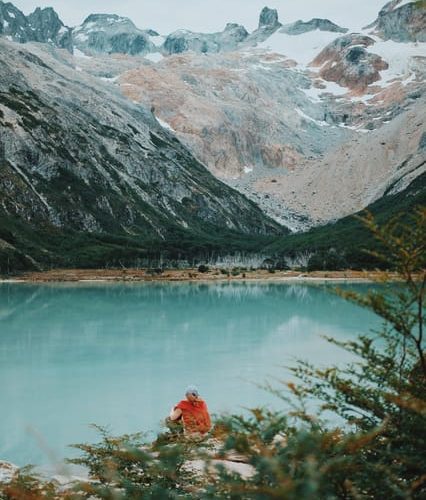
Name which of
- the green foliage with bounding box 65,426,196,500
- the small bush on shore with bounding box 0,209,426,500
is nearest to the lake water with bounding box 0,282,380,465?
the green foliage with bounding box 65,426,196,500

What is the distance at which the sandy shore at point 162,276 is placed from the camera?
124 metres

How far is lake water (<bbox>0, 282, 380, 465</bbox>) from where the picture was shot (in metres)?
27.4

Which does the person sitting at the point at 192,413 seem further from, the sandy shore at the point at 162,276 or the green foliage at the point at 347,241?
the green foliage at the point at 347,241

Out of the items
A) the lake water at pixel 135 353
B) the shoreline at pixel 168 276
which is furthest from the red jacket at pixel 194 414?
the shoreline at pixel 168 276

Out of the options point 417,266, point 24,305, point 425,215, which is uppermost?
point 425,215

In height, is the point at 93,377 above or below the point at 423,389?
below

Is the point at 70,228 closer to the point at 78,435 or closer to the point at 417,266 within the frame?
the point at 78,435

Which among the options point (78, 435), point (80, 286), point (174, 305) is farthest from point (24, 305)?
point (78, 435)

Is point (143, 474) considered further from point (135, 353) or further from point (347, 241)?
point (347, 241)

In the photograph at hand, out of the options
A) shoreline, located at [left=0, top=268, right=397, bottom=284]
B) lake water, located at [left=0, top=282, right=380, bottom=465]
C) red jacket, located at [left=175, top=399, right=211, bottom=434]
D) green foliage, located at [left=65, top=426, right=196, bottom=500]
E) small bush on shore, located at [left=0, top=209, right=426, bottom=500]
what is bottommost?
lake water, located at [left=0, top=282, right=380, bottom=465]

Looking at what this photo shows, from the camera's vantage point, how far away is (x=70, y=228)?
6806 inches

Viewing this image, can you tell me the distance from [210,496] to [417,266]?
109 inches

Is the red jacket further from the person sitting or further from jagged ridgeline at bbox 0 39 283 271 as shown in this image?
jagged ridgeline at bbox 0 39 283 271

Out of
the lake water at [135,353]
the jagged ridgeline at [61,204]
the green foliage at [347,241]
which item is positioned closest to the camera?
the lake water at [135,353]
